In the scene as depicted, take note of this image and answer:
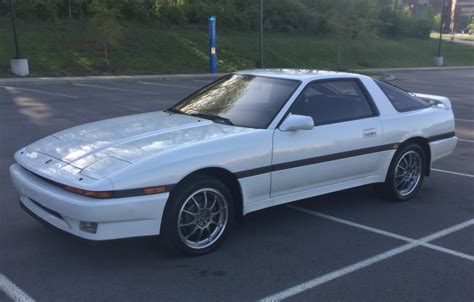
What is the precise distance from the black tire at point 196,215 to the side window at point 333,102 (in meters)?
1.18

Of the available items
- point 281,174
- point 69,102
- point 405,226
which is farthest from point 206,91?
point 69,102

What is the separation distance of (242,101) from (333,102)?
0.96 meters

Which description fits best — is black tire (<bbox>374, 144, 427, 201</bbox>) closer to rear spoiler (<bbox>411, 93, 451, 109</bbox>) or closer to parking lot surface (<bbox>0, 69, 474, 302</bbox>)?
parking lot surface (<bbox>0, 69, 474, 302</bbox>)

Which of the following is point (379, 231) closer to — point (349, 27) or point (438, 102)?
point (438, 102)

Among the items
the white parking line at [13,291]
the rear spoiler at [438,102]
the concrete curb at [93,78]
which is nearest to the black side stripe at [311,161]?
the rear spoiler at [438,102]

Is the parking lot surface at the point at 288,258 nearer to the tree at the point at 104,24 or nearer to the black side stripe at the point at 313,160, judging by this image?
the black side stripe at the point at 313,160

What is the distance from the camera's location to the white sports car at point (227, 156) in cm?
388

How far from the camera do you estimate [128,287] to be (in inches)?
→ 148

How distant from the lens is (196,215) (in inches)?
167

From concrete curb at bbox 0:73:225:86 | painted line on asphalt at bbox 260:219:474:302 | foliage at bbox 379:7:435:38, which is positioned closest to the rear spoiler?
painted line on asphalt at bbox 260:219:474:302

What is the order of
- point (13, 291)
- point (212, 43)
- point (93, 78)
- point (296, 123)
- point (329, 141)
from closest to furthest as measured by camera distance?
point (13, 291) < point (296, 123) < point (329, 141) < point (93, 78) < point (212, 43)

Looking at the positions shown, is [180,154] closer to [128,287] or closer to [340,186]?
[128,287]

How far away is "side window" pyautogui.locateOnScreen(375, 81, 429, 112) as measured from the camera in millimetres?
5883

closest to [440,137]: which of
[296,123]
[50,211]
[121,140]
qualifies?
[296,123]
